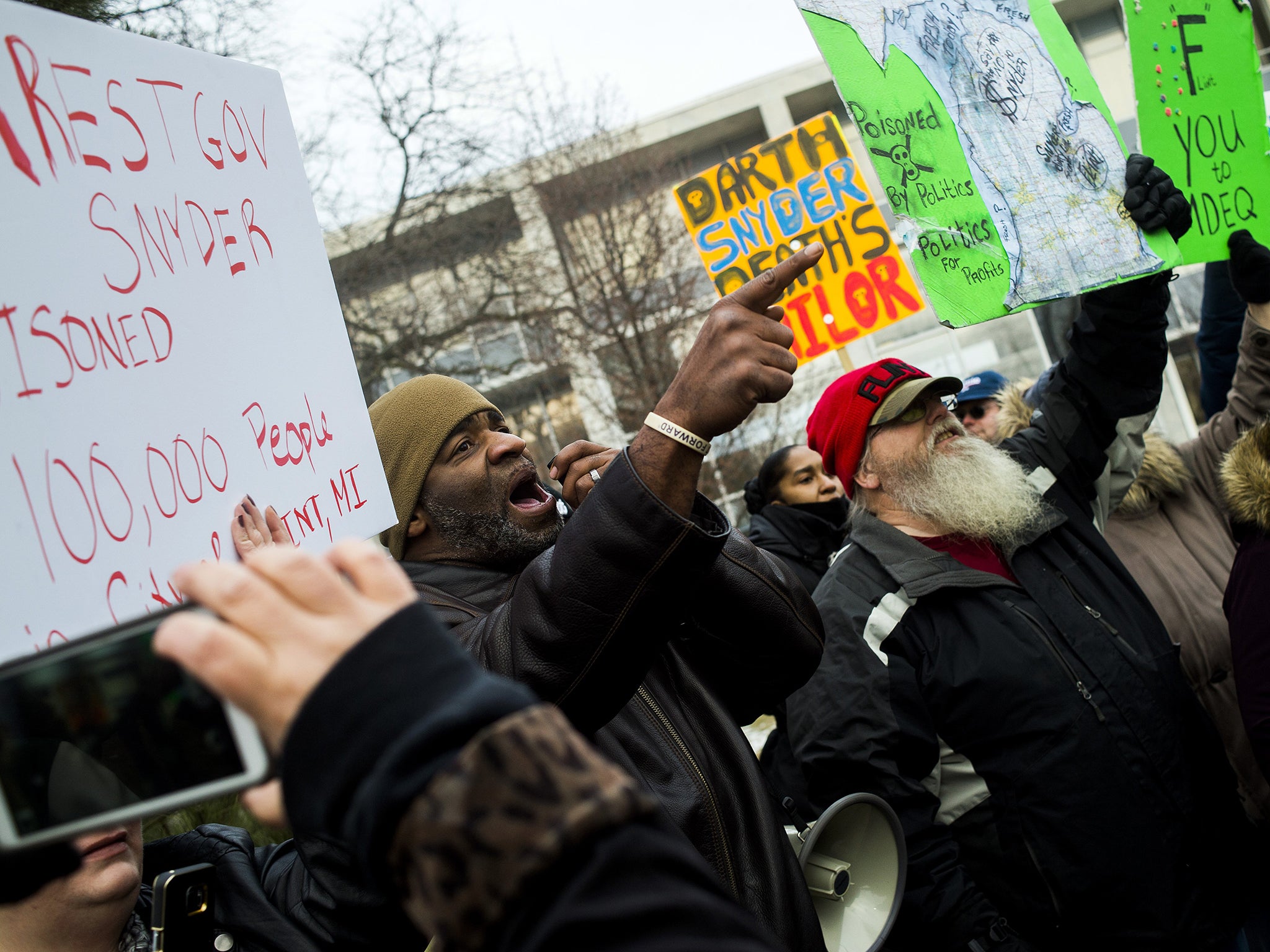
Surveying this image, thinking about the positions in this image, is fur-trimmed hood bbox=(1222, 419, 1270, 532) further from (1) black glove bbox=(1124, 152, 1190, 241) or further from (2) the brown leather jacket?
(2) the brown leather jacket

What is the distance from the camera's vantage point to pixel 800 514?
4.38 m

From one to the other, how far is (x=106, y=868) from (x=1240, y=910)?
246 centimetres

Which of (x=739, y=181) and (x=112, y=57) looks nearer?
(x=112, y=57)

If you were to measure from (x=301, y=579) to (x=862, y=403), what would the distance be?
255 cm

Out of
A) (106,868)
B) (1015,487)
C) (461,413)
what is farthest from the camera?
(1015,487)

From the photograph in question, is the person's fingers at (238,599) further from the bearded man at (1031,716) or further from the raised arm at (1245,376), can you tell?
the raised arm at (1245,376)

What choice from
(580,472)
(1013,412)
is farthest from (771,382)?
(1013,412)

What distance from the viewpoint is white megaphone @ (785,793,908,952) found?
1893 millimetres

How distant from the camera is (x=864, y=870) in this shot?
201 centimetres

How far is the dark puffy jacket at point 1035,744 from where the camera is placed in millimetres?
2227

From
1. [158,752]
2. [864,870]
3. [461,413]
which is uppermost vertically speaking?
[461,413]

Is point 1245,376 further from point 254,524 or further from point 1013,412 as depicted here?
point 254,524

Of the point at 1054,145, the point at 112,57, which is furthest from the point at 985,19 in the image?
the point at 112,57

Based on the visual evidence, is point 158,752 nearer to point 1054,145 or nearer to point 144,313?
point 144,313
